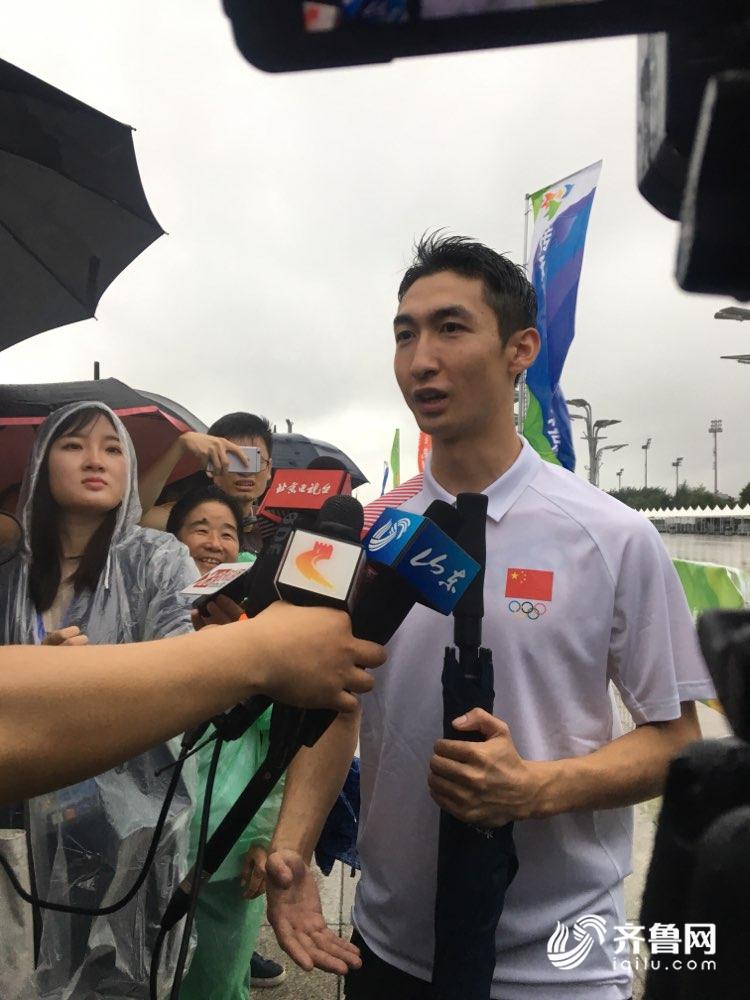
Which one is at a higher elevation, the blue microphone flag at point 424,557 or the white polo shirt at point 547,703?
the blue microphone flag at point 424,557

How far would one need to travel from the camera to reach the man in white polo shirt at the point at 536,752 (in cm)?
130

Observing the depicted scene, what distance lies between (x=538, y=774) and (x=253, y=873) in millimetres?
1304

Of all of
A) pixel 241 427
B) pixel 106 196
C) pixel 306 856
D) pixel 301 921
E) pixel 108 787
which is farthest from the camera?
pixel 241 427

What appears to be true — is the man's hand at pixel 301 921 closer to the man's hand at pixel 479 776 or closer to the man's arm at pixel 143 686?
the man's hand at pixel 479 776

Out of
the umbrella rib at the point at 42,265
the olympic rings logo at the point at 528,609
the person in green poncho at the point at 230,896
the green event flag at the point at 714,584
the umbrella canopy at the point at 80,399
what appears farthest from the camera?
the green event flag at the point at 714,584

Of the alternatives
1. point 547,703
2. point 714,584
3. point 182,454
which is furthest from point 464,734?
point 714,584

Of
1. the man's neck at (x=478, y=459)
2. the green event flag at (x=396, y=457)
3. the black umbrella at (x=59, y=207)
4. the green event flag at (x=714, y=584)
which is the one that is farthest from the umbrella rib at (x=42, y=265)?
the green event flag at (x=396, y=457)

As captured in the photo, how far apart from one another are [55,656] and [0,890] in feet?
3.71

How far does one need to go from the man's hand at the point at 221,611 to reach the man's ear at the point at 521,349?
0.92 meters

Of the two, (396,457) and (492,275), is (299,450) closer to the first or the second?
(492,275)

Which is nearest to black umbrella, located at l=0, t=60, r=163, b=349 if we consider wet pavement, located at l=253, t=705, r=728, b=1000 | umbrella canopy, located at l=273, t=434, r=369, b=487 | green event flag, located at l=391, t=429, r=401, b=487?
wet pavement, located at l=253, t=705, r=728, b=1000

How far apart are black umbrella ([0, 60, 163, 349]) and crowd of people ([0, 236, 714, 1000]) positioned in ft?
4.95

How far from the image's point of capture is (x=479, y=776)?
45.1 inches

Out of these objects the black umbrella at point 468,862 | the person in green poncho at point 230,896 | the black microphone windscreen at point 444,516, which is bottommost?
the person in green poncho at point 230,896
